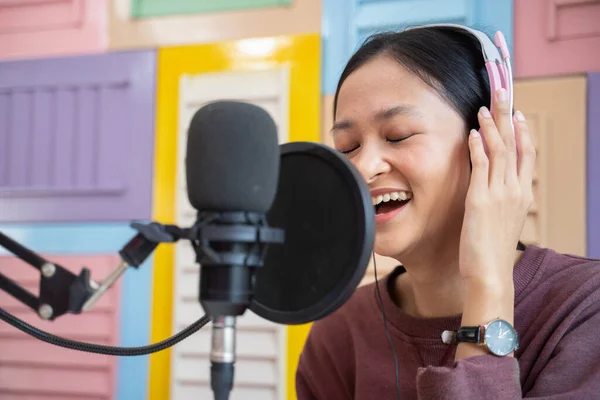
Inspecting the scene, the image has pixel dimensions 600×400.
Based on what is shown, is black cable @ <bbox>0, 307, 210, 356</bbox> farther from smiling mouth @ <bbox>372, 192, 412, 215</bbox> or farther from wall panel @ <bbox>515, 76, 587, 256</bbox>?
wall panel @ <bbox>515, 76, 587, 256</bbox>

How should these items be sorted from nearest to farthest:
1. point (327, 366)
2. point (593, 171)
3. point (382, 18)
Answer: point (327, 366), point (593, 171), point (382, 18)

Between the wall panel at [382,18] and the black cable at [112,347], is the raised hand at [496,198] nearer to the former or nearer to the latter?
the black cable at [112,347]

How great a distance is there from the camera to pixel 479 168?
79 cm

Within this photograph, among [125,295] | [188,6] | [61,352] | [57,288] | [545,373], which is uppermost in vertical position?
[188,6]

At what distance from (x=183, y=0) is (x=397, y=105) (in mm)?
1035

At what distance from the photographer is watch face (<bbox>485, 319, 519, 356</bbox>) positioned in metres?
0.73

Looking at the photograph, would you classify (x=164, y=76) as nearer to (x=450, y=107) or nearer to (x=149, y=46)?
(x=149, y=46)

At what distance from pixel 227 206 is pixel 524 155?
0.48 metres

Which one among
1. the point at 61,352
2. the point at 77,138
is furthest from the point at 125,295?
the point at 77,138

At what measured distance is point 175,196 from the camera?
163 centimetres

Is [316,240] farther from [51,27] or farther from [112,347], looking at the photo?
[51,27]

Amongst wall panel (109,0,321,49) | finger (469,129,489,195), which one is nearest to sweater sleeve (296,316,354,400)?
finger (469,129,489,195)

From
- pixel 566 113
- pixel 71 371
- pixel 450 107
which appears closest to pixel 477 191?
pixel 450 107

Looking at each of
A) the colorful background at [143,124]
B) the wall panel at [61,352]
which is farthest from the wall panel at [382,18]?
the wall panel at [61,352]
